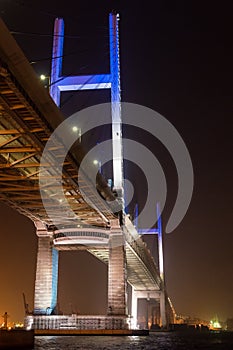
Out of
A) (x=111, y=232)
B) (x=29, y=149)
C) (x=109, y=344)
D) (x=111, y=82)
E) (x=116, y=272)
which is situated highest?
(x=111, y=82)

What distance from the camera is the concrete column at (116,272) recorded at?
33.2 m

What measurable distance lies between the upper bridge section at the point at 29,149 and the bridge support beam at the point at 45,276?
1.61 metres

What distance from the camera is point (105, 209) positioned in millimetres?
30766

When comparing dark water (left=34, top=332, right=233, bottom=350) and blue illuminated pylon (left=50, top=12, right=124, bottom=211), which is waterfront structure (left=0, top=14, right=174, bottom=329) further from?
dark water (left=34, top=332, right=233, bottom=350)

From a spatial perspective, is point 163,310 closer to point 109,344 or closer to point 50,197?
point 50,197

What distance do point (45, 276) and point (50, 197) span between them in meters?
8.15

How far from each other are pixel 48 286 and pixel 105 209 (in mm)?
7454

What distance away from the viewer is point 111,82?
34625 millimetres

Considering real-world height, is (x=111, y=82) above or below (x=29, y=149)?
above

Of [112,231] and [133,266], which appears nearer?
[112,231]

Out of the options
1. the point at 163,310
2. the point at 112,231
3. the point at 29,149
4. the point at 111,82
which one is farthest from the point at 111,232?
the point at 163,310

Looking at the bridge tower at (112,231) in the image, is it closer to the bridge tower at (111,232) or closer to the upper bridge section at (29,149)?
the bridge tower at (111,232)

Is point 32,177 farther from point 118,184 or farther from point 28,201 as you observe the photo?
point 118,184

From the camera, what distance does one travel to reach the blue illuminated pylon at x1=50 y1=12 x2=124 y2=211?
31.3 metres
